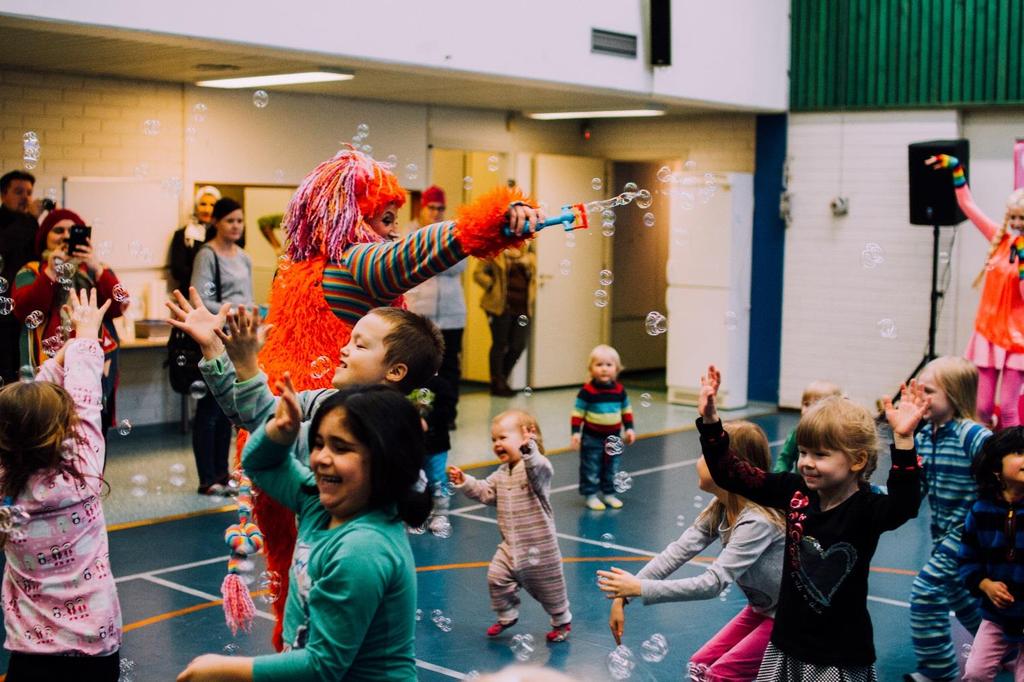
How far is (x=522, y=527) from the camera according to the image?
5.86 m

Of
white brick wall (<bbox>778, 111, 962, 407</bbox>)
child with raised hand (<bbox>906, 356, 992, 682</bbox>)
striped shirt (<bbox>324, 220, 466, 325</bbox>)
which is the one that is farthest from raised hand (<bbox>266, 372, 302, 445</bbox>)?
white brick wall (<bbox>778, 111, 962, 407</bbox>)

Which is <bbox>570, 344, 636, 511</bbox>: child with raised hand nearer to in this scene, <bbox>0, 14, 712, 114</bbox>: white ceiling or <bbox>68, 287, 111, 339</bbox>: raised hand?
<bbox>0, 14, 712, 114</bbox>: white ceiling

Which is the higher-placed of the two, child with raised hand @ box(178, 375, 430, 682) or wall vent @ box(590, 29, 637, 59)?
wall vent @ box(590, 29, 637, 59)

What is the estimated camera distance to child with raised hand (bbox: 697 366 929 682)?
3750 millimetres

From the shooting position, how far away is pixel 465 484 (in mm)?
5625

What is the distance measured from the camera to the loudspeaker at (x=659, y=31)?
38.0 ft

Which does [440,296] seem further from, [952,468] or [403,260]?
[403,260]

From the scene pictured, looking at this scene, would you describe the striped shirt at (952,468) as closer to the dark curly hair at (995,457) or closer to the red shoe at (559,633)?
the dark curly hair at (995,457)

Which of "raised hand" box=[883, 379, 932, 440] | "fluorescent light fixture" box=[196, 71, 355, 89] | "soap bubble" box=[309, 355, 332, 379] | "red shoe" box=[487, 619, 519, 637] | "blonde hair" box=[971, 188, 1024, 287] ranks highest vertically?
"fluorescent light fixture" box=[196, 71, 355, 89]

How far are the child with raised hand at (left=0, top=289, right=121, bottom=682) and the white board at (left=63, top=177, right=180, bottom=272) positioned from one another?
6.79 metres

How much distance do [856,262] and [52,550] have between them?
34.8 feet

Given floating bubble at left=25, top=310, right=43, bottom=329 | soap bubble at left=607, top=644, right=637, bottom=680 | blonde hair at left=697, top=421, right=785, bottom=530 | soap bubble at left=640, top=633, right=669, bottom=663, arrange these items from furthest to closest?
floating bubble at left=25, top=310, right=43, bottom=329, soap bubble at left=640, top=633, right=669, bottom=663, soap bubble at left=607, top=644, right=637, bottom=680, blonde hair at left=697, top=421, right=785, bottom=530

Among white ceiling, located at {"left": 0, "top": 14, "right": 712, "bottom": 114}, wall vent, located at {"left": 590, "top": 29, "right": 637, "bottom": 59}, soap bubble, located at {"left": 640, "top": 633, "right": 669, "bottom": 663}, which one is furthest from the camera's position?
wall vent, located at {"left": 590, "top": 29, "right": 637, "bottom": 59}

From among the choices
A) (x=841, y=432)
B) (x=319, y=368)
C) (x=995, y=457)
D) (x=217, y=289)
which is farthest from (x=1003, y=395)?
(x=319, y=368)
